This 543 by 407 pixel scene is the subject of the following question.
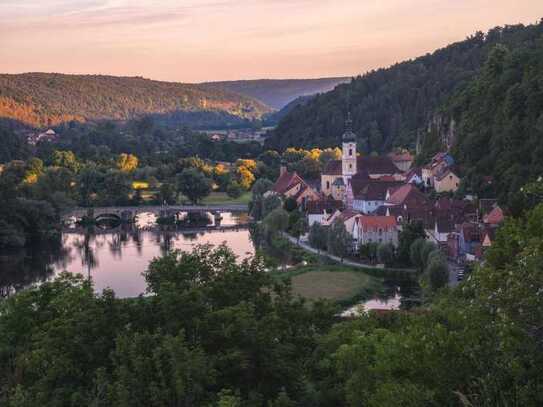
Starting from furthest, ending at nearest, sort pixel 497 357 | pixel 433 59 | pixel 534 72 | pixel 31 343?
Answer: pixel 433 59, pixel 534 72, pixel 31 343, pixel 497 357

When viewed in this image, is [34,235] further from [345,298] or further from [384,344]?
[384,344]

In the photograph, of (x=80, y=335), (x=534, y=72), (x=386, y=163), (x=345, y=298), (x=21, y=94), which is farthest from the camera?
(x=21, y=94)

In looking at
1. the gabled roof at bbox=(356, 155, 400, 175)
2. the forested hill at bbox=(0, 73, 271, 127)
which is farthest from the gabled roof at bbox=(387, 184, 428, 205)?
the forested hill at bbox=(0, 73, 271, 127)

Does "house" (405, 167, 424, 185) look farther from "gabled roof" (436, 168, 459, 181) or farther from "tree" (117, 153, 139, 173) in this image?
"tree" (117, 153, 139, 173)

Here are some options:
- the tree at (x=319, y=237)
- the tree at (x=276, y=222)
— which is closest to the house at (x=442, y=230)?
the tree at (x=319, y=237)

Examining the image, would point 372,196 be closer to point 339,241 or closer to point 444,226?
point 339,241

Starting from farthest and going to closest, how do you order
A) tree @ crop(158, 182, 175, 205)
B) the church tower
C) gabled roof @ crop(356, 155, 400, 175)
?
tree @ crop(158, 182, 175, 205), gabled roof @ crop(356, 155, 400, 175), the church tower

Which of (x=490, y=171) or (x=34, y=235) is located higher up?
(x=490, y=171)

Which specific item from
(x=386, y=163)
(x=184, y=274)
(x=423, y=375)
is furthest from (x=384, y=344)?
(x=386, y=163)

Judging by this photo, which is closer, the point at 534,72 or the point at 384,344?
the point at 384,344
